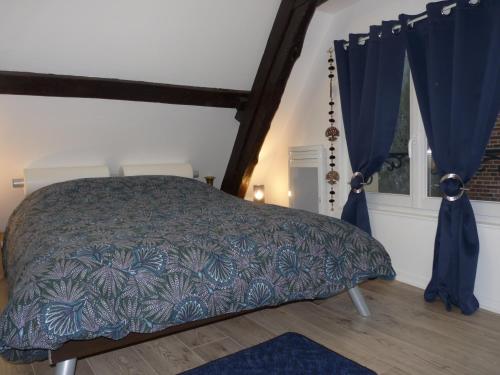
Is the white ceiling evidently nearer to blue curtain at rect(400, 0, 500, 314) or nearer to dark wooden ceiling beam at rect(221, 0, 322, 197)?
dark wooden ceiling beam at rect(221, 0, 322, 197)

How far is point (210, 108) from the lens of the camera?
3.75m

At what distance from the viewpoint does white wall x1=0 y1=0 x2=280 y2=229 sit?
103 inches

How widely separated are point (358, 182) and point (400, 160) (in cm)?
36

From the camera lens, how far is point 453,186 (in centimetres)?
244

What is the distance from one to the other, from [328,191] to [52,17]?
254cm

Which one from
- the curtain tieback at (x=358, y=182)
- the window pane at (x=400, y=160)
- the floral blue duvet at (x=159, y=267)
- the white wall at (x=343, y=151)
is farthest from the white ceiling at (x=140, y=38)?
the curtain tieback at (x=358, y=182)

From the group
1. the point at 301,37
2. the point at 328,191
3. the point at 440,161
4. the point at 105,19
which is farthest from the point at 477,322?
the point at 105,19

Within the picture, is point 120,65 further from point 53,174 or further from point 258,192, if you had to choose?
point 258,192

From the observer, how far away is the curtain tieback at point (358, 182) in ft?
10.3

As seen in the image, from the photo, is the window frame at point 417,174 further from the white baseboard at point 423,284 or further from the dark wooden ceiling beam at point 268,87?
the dark wooden ceiling beam at point 268,87

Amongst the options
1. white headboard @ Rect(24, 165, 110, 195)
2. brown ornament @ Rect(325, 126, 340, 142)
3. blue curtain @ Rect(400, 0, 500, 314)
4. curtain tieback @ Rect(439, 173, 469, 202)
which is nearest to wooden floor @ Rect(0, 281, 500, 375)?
blue curtain @ Rect(400, 0, 500, 314)

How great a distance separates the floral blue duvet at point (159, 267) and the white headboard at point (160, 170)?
1.07 meters

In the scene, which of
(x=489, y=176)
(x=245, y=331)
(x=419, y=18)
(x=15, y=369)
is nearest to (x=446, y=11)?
(x=419, y=18)

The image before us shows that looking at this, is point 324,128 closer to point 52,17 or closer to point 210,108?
point 210,108
